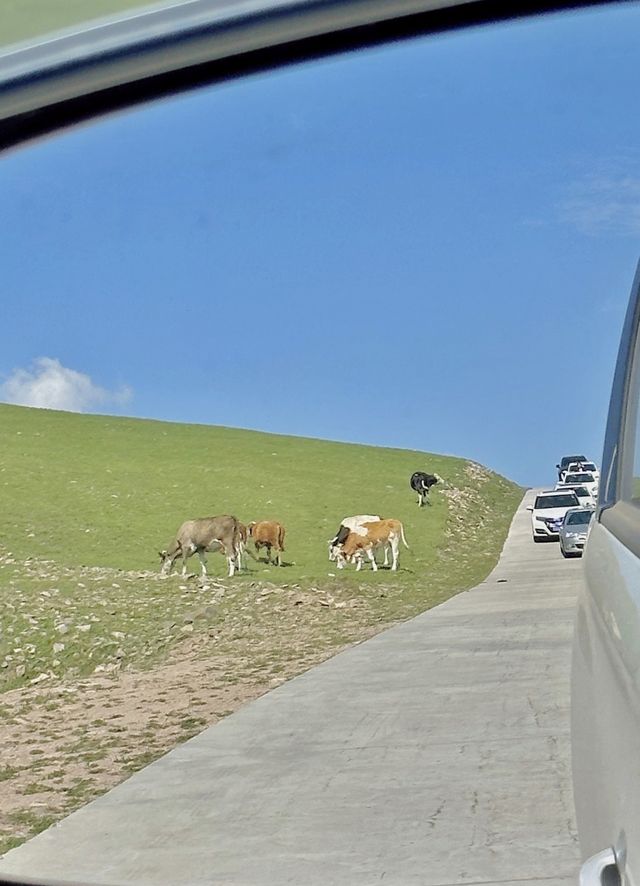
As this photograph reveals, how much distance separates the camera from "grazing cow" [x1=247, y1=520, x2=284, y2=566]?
29656 mm

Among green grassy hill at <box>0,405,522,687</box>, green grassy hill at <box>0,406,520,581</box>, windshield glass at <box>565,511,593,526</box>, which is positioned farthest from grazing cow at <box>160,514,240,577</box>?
windshield glass at <box>565,511,593,526</box>

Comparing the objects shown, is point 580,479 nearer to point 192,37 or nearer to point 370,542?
point 370,542

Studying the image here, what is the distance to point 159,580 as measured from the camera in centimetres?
→ 2659

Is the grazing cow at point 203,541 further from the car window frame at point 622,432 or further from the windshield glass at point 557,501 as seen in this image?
the car window frame at point 622,432

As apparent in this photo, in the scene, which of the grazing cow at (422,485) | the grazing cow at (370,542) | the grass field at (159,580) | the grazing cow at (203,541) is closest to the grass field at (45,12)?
the grass field at (159,580)

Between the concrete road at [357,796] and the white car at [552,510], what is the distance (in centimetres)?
2018

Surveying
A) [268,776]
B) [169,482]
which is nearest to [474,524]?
[169,482]

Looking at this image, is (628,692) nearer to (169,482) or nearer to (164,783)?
(164,783)

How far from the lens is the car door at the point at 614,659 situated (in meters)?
1.46

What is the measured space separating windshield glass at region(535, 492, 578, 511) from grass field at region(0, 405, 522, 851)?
1841 millimetres

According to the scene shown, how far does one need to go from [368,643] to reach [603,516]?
1390 centimetres

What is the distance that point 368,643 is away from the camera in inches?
645

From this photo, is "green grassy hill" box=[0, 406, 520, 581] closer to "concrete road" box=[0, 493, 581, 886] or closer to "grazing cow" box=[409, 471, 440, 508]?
"grazing cow" box=[409, 471, 440, 508]

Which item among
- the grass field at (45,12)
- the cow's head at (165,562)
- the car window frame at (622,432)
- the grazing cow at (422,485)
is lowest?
the car window frame at (622,432)
